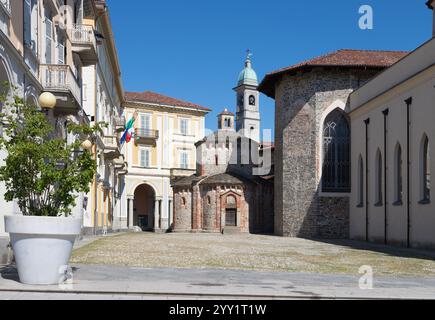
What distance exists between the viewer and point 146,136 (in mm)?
66562

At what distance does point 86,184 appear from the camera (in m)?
10.7

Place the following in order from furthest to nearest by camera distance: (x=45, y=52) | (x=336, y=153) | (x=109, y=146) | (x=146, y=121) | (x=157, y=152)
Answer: (x=146, y=121) < (x=157, y=152) < (x=109, y=146) < (x=336, y=153) < (x=45, y=52)

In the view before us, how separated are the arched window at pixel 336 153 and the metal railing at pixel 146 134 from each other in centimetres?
3152

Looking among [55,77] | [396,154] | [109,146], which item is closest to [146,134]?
[109,146]

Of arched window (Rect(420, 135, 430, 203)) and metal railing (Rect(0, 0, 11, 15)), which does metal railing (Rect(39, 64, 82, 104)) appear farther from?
arched window (Rect(420, 135, 430, 203))

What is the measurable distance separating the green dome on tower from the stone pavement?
9953cm

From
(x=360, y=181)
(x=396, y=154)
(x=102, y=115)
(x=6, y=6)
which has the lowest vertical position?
(x=360, y=181)

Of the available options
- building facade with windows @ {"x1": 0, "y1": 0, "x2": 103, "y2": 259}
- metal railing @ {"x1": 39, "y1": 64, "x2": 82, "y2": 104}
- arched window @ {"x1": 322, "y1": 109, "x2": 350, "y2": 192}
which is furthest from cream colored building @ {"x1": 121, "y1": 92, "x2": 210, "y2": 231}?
metal railing @ {"x1": 39, "y1": 64, "x2": 82, "y2": 104}

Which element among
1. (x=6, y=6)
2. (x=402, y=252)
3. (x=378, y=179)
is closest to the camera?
(x=6, y=6)

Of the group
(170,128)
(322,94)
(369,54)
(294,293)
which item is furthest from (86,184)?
(170,128)

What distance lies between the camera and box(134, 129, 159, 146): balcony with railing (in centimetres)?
6625

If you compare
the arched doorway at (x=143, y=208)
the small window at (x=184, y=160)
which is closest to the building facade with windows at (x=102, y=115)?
the arched doorway at (x=143, y=208)

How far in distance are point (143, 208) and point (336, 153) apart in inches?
1471

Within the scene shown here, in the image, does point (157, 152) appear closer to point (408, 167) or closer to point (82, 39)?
point (82, 39)
